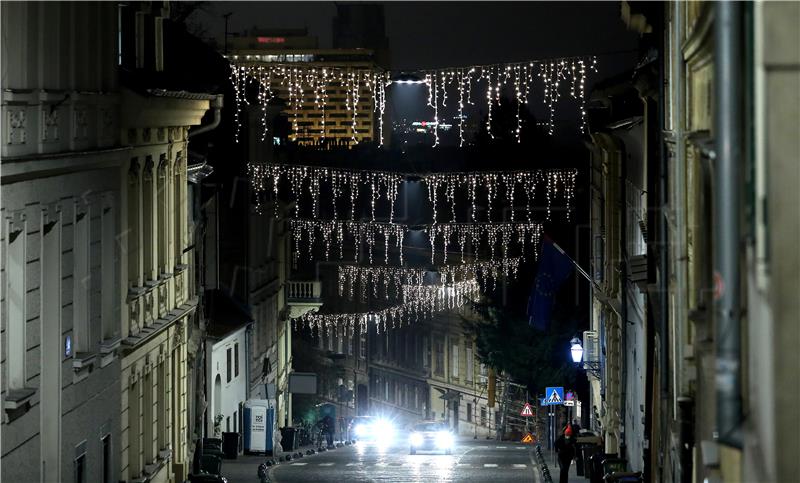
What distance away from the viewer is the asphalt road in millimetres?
30413

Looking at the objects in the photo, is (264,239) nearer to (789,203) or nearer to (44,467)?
(44,467)

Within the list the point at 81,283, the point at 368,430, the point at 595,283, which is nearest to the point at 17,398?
the point at 81,283

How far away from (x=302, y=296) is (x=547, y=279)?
25.8m

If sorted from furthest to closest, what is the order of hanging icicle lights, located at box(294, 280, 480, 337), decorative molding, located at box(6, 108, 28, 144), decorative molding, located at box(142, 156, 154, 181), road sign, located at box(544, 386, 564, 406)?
hanging icicle lights, located at box(294, 280, 480, 337) → road sign, located at box(544, 386, 564, 406) → decorative molding, located at box(142, 156, 154, 181) → decorative molding, located at box(6, 108, 28, 144)

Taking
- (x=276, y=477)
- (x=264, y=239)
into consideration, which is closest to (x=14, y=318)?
(x=276, y=477)

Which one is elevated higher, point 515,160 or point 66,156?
point 515,160

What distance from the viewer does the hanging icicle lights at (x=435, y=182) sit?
154ft

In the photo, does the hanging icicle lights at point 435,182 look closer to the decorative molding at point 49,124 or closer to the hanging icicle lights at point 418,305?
the hanging icicle lights at point 418,305

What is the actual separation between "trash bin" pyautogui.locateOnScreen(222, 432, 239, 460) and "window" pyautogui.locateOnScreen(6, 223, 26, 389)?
24130 millimetres

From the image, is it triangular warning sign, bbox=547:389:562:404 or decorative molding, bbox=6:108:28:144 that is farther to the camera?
triangular warning sign, bbox=547:389:562:404

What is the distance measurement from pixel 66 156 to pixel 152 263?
661cm

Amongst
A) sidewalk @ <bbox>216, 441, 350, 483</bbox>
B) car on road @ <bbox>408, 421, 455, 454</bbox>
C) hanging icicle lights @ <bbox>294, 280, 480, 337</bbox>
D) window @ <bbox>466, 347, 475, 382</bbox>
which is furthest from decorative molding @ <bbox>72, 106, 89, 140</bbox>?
window @ <bbox>466, 347, 475, 382</bbox>

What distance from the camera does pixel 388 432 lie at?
73.3 metres

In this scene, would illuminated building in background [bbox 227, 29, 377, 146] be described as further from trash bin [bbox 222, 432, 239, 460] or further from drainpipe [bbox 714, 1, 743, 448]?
drainpipe [bbox 714, 1, 743, 448]
